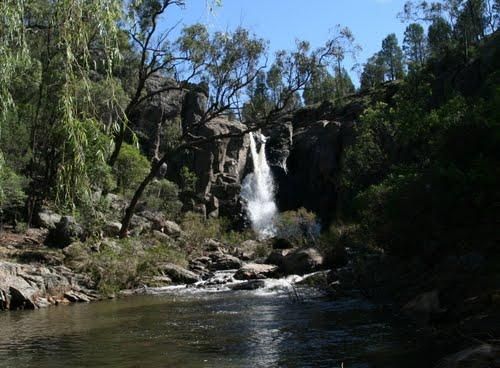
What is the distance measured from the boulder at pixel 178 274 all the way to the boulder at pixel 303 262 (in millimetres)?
4198

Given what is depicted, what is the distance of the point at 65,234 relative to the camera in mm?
24953

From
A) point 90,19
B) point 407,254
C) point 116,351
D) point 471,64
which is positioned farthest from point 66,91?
point 471,64

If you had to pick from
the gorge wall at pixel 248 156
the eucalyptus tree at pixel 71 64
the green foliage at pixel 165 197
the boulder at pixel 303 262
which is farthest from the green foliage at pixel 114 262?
the gorge wall at pixel 248 156

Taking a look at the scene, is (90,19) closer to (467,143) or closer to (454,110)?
(467,143)

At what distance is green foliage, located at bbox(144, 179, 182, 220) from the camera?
4263 cm

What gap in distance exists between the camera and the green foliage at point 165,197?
42.6 meters

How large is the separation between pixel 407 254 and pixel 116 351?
9.58 m

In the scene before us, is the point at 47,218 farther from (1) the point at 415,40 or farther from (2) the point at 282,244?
(1) the point at 415,40

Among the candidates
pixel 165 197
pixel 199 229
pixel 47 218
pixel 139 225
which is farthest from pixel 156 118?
pixel 47 218

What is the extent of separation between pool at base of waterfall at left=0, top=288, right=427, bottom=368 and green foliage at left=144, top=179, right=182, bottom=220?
24709 millimetres

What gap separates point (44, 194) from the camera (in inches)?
1226

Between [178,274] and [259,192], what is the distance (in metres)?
28.5

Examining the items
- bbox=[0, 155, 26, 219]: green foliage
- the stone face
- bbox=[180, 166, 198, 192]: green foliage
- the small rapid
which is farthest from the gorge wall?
the small rapid

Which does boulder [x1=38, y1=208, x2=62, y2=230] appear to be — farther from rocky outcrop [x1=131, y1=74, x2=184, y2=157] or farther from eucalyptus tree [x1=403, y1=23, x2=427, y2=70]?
eucalyptus tree [x1=403, y1=23, x2=427, y2=70]
